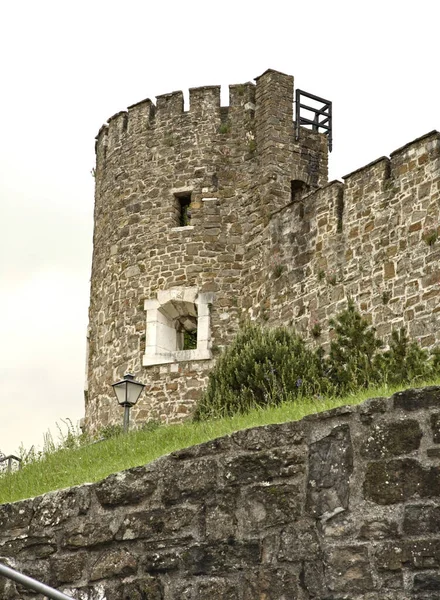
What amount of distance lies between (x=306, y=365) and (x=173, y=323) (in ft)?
12.5

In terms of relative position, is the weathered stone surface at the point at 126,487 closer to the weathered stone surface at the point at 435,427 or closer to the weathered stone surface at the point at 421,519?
the weathered stone surface at the point at 421,519

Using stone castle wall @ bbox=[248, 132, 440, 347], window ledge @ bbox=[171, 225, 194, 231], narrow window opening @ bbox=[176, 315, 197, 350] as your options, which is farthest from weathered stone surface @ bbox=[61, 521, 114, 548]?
window ledge @ bbox=[171, 225, 194, 231]

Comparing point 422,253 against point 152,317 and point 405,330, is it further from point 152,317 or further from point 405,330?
point 152,317

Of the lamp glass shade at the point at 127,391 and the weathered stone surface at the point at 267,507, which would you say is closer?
the weathered stone surface at the point at 267,507

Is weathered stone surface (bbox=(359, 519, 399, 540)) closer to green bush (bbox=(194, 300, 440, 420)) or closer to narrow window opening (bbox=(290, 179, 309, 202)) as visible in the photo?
green bush (bbox=(194, 300, 440, 420))

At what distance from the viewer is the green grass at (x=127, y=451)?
757 centimetres

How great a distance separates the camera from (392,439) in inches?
236

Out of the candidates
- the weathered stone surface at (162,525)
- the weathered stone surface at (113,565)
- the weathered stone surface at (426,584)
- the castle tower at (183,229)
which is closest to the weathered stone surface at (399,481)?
the weathered stone surface at (426,584)

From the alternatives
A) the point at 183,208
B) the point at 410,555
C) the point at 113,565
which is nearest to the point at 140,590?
the point at 113,565

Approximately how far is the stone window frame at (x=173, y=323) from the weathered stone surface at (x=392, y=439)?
36.0 ft

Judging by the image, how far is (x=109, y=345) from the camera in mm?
18156

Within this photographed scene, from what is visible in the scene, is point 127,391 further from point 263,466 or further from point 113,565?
point 263,466

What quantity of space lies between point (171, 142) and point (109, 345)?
3.70 m

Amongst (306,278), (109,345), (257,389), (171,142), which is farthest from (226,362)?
(171,142)
